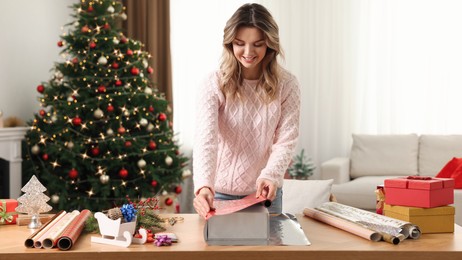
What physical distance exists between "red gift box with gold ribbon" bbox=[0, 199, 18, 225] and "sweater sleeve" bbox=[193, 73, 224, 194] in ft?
2.31

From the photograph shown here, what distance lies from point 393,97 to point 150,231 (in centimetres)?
496

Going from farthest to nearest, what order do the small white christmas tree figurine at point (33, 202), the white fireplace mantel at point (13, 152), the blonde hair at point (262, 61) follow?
the white fireplace mantel at point (13, 152) < the small white christmas tree figurine at point (33, 202) < the blonde hair at point (262, 61)

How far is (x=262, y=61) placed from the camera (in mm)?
2586

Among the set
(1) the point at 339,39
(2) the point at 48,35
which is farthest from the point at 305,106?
(2) the point at 48,35

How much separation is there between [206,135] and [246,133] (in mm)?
198

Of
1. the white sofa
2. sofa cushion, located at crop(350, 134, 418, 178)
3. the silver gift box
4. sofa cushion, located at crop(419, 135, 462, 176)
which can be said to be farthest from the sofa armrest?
the silver gift box

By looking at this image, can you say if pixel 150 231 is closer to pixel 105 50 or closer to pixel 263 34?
pixel 263 34

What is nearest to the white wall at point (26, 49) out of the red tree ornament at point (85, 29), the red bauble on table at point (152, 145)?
the red tree ornament at point (85, 29)

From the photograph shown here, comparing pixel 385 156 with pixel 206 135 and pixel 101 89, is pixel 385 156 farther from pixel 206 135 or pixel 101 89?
pixel 206 135

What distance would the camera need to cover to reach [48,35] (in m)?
6.36

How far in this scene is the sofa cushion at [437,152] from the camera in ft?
20.9

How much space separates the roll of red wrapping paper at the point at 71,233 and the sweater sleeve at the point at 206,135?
401mm

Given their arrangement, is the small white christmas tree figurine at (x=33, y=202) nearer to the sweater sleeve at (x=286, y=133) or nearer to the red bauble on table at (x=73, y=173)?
the sweater sleeve at (x=286, y=133)

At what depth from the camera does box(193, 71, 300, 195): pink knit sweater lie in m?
2.47
